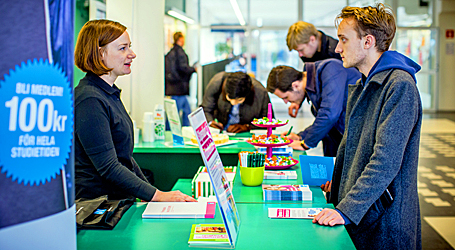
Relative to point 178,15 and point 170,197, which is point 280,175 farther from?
point 178,15

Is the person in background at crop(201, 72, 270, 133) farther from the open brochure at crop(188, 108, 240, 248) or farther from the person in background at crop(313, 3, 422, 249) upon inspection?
the open brochure at crop(188, 108, 240, 248)

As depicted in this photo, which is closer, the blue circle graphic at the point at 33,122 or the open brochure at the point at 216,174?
the blue circle graphic at the point at 33,122

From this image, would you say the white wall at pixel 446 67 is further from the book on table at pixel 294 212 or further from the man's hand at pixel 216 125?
the book on table at pixel 294 212

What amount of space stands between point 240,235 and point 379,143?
1.95 feet

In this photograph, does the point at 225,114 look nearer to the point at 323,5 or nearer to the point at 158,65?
the point at 158,65

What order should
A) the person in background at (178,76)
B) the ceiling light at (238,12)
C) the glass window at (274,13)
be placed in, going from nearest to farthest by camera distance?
→ the person in background at (178,76)
the ceiling light at (238,12)
the glass window at (274,13)

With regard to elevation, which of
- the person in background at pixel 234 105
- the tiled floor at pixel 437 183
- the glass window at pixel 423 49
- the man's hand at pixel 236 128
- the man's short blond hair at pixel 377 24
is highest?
the glass window at pixel 423 49

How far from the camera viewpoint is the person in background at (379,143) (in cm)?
155

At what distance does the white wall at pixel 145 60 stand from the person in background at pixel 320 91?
1.11 metres

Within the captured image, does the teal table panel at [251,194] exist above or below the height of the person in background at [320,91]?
below

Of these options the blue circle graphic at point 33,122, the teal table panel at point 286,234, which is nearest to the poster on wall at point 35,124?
the blue circle graphic at point 33,122

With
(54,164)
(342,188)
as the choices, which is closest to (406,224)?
(342,188)

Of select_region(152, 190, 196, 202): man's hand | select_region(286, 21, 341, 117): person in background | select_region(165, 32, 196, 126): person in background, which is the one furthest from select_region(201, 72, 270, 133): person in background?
select_region(165, 32, 196, 126): person in background

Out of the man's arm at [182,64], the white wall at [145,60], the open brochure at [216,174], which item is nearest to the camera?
the open brochure at [216,174]
